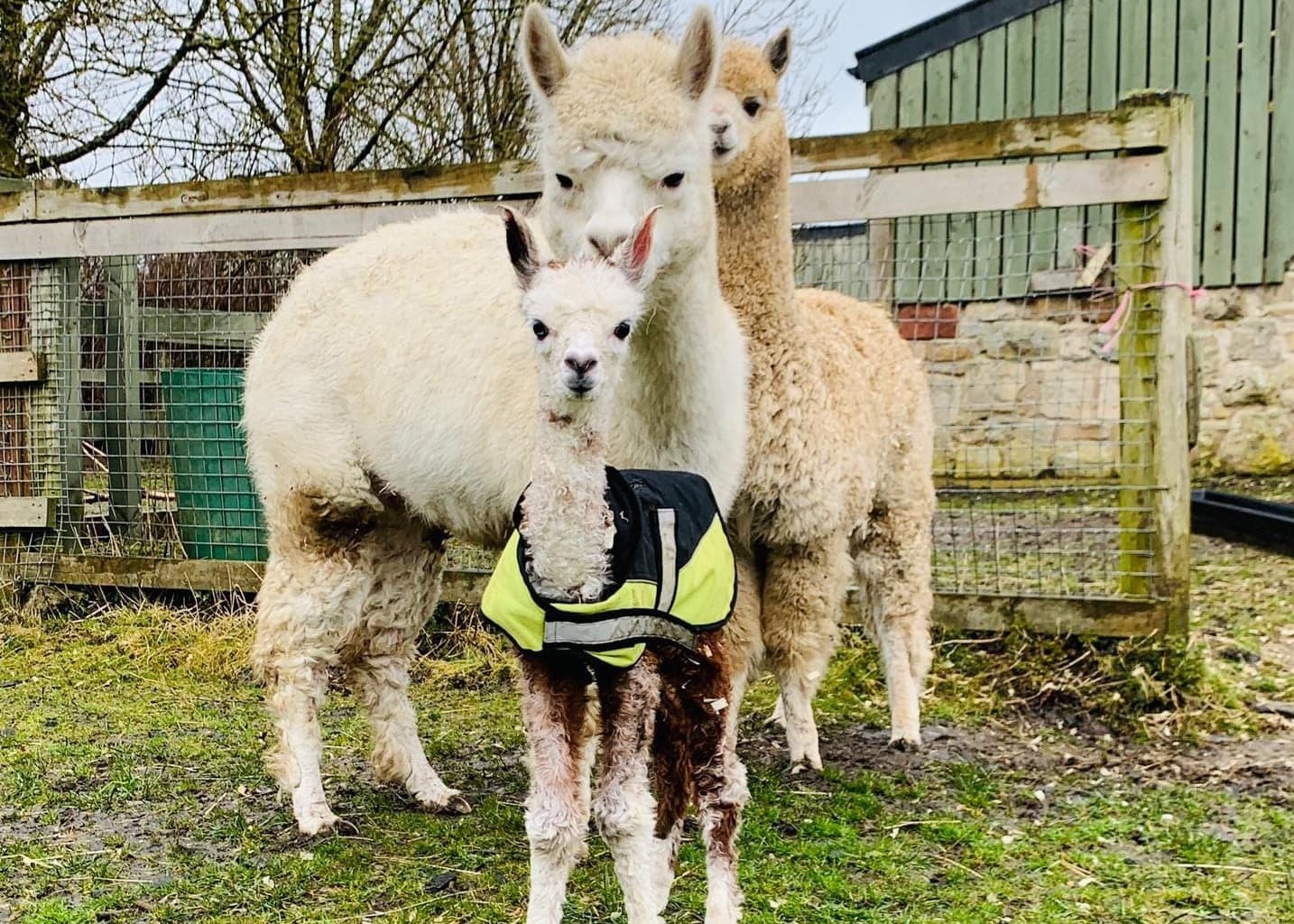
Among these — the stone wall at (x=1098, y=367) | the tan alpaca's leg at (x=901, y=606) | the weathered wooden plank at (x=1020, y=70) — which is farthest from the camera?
the weathered wooden plank at (x=1020, y=70)

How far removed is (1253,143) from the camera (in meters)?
10.4

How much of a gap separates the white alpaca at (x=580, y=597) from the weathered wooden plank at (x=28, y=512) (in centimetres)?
468

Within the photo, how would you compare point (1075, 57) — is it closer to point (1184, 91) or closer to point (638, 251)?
point (1184, 91)

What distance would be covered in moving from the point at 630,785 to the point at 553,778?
17cm

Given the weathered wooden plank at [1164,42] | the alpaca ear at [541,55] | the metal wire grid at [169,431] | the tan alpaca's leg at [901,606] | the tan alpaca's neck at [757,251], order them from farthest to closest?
the weathered wooden plank at [1164,42] → the metal wire grid at [169,431] → the tan alpaca's leg at [901,606] → the tan alpaca's neck at [757,251] → the alpaca ear at [541,55]

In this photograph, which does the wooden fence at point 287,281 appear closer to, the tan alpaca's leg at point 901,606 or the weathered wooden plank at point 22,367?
the weathered wooden plank at point 22,367

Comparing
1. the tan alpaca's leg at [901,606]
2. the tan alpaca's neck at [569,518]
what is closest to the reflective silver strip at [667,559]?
the tan alpaca's neck at [569,518]

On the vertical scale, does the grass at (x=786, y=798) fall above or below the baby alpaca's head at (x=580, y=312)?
below

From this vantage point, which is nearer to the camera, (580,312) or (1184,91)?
(580,312)

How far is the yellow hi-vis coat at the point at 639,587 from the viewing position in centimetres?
262

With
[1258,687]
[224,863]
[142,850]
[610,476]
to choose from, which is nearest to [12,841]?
[142,850]

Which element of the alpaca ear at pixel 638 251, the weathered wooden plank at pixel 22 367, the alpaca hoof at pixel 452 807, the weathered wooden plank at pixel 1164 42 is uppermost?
the weathered wooden plank at pixel 1164 42

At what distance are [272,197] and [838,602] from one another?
135 inches

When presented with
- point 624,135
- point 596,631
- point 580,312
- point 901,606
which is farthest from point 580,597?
point 901,606
